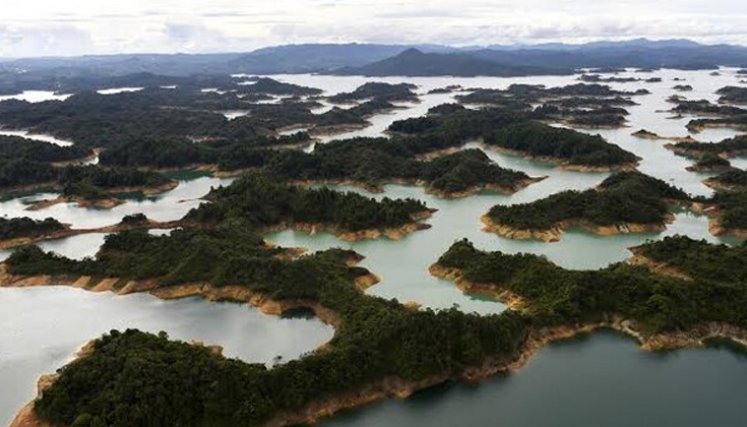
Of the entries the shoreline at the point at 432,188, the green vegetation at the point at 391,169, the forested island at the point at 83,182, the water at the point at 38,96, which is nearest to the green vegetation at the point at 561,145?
the shoreline at the point at 432,188

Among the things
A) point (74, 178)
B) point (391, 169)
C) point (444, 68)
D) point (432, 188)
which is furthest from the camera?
point (444, 68)

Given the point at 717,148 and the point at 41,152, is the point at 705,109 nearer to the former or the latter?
the point at 717,148

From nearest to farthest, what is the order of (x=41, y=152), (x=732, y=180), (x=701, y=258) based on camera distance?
(x=701, y=258) → (x=732, y=180) → (x=41, y=152)

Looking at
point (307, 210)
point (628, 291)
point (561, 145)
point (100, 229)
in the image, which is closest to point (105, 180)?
point (100, 229)

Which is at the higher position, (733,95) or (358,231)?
(358,231)

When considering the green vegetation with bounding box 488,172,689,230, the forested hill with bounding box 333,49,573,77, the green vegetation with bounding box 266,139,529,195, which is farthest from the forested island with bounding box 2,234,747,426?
the forested hill with bounding box 333,49,573,77

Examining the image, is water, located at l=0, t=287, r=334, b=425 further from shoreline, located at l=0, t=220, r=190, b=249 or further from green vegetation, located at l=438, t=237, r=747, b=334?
shoreline, located at l=0, t=220, r=190, b=249

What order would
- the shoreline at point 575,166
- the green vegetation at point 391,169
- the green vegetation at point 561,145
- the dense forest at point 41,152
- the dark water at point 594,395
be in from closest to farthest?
the dark water at point 594,395
the green vegetation at point 391,169
the shoreline at point 575,166
the green vegetation at point 561,145
the dense forest at point 41,152

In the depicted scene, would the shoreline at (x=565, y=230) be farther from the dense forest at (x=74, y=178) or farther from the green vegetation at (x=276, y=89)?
the green vegetation at (x=276, y=89)
